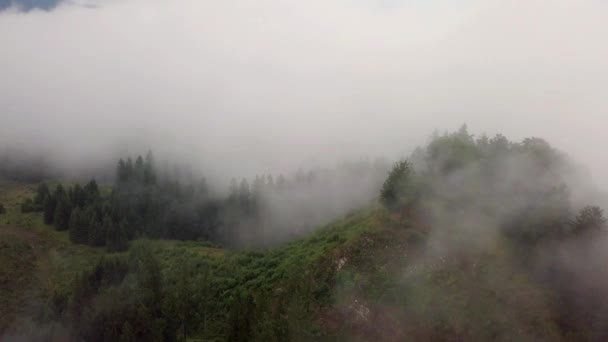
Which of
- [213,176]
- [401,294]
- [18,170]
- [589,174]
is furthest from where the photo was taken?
[18,170]

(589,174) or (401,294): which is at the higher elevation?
(589,174)

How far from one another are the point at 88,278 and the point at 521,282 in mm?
56334

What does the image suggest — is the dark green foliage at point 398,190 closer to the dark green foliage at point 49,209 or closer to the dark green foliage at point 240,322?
the dark green foliage at point 240,322

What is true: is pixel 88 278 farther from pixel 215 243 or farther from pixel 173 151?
pixel 173 151

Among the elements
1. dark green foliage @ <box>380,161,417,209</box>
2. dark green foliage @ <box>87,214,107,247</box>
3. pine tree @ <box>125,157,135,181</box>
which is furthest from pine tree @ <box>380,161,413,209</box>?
pine tree @ <box>125,157,135,181</box>

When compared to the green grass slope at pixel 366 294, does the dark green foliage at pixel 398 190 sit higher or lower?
higher

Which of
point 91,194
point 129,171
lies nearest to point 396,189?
point 91,194

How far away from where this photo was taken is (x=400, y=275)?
170 feet

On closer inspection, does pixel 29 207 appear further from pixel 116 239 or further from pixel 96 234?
pixel 116 239

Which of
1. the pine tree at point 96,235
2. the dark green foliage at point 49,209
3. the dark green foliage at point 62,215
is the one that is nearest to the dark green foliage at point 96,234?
the pine tree at point 96,235

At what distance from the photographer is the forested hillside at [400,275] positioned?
48469 mm

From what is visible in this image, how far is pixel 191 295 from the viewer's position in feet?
185

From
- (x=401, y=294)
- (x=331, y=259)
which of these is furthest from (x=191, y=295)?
(x=401, y=294)

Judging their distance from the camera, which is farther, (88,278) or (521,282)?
(88,278)
